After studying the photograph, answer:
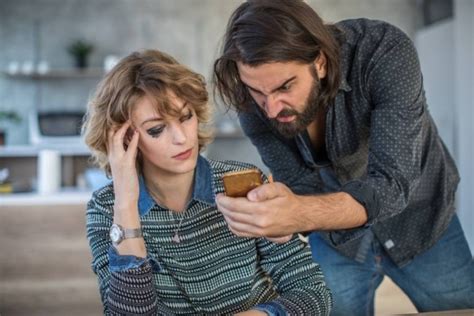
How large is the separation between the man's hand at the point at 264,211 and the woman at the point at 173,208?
0.30 metres

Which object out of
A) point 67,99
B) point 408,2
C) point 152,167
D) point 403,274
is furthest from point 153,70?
point 408,2

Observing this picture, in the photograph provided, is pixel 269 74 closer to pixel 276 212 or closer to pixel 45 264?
pixel 276 212

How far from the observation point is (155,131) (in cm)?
124

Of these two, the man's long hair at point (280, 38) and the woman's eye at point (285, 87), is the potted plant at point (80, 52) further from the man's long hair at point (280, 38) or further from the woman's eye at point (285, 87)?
the woman's eye at point (285, 87)

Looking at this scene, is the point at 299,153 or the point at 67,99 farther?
the point at 67,99

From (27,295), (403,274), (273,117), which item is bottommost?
(27,295)

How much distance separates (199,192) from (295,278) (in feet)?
0.91

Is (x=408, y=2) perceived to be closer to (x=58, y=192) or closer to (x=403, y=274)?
(x=58, y=192)

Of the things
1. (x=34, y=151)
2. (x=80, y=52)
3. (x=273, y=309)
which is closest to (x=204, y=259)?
(x=273, y=309)

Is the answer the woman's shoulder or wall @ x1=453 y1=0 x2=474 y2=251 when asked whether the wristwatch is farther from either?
wall @ x1=453 y1=0 x2=474 y2=251

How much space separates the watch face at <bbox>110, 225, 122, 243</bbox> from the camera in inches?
45.4

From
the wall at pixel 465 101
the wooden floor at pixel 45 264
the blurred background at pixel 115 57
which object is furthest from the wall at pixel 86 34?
the wooden floor at pixel 45 264

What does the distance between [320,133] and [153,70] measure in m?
0.48

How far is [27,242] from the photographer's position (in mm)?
2537
